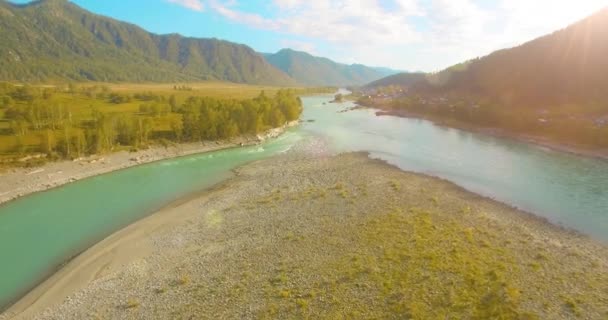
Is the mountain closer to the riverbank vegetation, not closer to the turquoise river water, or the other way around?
the riverbank vegetation

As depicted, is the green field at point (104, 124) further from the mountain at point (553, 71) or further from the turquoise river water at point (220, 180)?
the mountain at point (553, 71)

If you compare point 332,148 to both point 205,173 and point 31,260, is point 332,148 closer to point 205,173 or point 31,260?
point 205,173

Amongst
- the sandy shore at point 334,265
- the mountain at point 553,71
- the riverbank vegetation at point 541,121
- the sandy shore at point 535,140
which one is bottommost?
the sandy shore at point 334,265

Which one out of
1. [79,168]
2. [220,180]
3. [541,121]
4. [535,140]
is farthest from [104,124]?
[541,121]

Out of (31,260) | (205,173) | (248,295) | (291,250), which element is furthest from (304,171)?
(31,260)

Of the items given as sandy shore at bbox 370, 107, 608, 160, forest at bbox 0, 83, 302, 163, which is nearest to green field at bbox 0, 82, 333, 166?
forest at bbox 0, 83, 302, 163

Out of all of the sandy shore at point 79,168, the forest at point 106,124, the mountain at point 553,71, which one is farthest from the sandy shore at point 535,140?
the sandy shore at point 79,168
